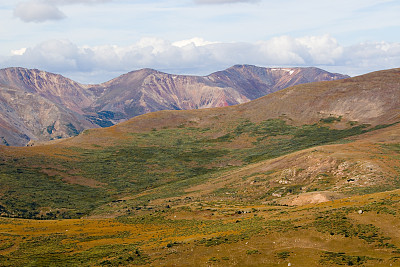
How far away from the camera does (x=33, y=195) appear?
100562mm

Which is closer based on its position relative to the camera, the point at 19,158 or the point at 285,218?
the point at 285,218

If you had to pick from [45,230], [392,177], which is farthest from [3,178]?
[392,177]

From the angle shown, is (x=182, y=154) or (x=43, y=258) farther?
(x=182, y=154)

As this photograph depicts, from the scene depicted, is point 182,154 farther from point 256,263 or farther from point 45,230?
point 256,263

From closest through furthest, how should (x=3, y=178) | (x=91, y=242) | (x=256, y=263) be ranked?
1. (x=256, y=263)
2. (x=91, y=242)
3. (x=3, y=178)

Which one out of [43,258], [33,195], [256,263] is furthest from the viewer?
[33,195]

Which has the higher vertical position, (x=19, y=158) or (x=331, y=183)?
(x=19, y=158)

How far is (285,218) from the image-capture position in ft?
150

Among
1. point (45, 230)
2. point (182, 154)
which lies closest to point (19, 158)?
point (182, 154)

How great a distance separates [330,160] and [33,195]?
70.9m

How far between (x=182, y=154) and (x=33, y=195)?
75.9m

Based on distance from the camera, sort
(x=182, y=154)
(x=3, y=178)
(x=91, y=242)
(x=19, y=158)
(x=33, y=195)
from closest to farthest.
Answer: (x=91, y=242) < (x=33, y=195) < (x=3, y=178) < (x=19, y=158) < (x=182, y=154)

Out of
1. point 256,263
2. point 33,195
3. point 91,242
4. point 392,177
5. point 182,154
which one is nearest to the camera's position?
point 256,263

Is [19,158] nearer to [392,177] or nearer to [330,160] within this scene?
[330,160]
